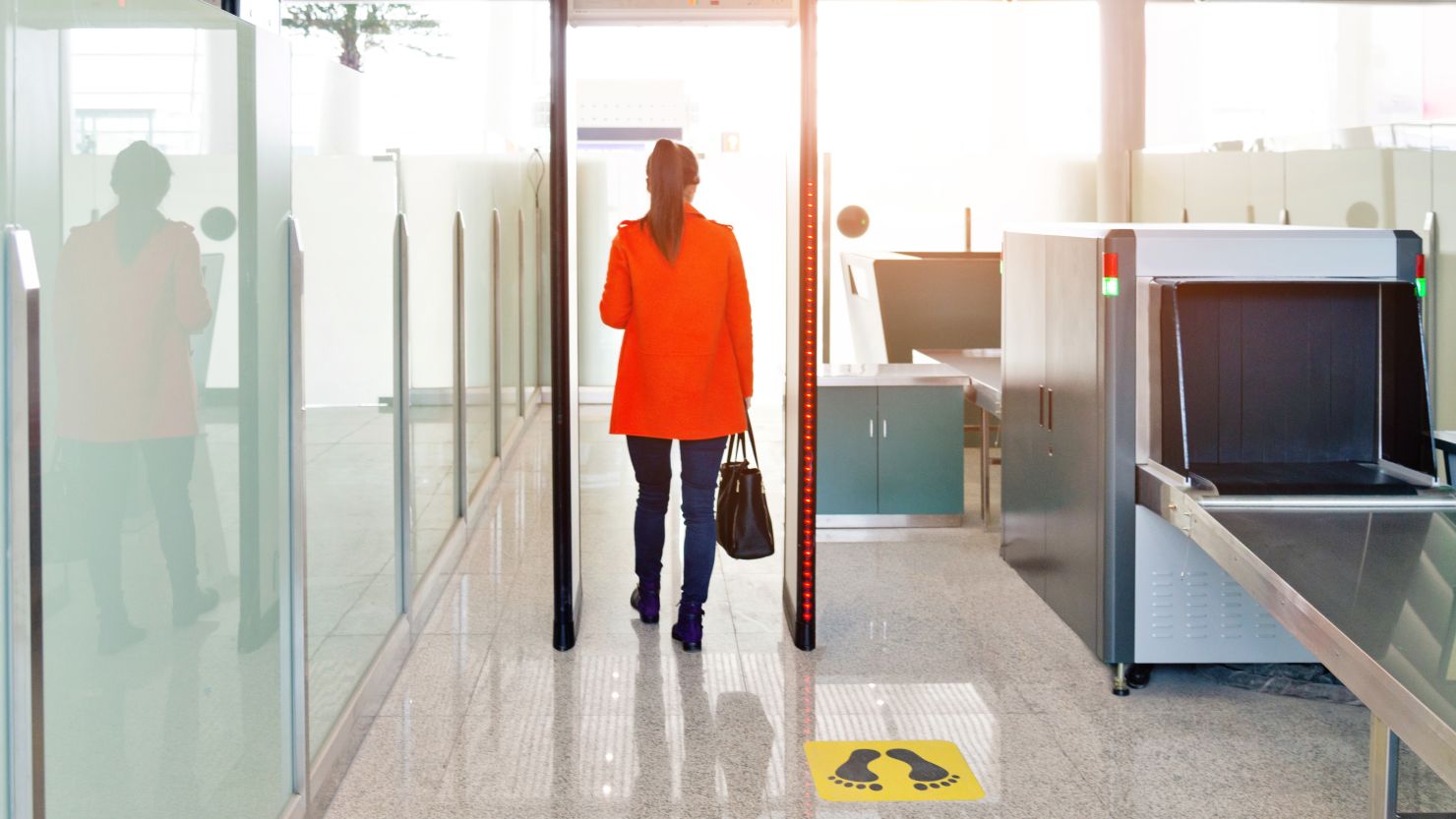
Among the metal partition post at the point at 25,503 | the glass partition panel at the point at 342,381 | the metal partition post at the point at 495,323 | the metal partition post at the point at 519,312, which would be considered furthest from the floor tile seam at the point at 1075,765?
the metal partition post at the point at 519,312

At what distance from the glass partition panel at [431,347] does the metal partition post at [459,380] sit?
7 cm

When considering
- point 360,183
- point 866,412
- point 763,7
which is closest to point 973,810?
point 360,183

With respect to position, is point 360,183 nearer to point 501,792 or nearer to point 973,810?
point 501,792

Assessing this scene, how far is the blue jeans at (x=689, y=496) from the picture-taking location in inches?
186

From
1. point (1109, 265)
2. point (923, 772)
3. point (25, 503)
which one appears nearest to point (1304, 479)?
point (1109, 265)

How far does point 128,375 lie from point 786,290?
2927mm

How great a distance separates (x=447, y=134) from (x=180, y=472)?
11.9 feet

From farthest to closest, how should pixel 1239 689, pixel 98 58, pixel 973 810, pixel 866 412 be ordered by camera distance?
1. pixel 866 412
2. pixel 1239 689
3. pixel 973 810
4. pixel 98 58

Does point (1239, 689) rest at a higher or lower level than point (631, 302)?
lower

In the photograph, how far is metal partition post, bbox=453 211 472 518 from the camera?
6105mm

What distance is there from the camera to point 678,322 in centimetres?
459

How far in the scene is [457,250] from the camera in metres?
6.07

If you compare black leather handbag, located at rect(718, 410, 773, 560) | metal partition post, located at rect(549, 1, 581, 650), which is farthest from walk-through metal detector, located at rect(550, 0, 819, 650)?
black leather handbag, located at rect(718, 410, 773, 560)

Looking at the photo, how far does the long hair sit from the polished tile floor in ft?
4.31
